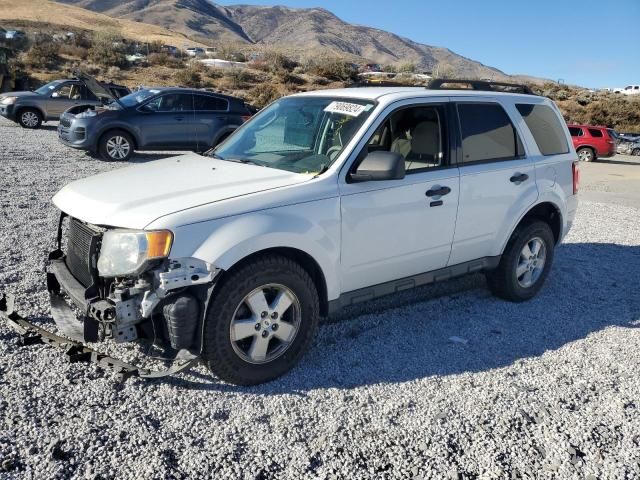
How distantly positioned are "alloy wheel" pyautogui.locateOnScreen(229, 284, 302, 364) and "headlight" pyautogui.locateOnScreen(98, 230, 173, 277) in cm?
61

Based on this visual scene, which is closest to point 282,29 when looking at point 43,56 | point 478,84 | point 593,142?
point 43,56

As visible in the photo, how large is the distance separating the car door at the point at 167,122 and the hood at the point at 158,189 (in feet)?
31.0

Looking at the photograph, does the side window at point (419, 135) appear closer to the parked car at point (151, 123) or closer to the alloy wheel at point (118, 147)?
the parked car at point (151, 123)

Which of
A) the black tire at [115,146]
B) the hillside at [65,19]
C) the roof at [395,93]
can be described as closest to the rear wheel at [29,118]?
the black tire at [115,146]

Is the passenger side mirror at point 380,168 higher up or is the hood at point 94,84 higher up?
the hood at point 94,84

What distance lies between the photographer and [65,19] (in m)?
83.1

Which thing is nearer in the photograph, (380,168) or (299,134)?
(380,168)

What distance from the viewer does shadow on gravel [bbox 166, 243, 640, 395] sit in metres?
3.89

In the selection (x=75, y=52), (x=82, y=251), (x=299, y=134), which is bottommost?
Result: (x=82, y=251)

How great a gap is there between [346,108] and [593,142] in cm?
2436

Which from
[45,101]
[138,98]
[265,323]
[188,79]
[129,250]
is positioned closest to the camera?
[129,250]

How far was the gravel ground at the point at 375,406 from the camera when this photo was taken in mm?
2930

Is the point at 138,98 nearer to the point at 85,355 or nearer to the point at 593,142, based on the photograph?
the point at 85,355

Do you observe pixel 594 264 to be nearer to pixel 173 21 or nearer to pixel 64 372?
pixel 64 372
